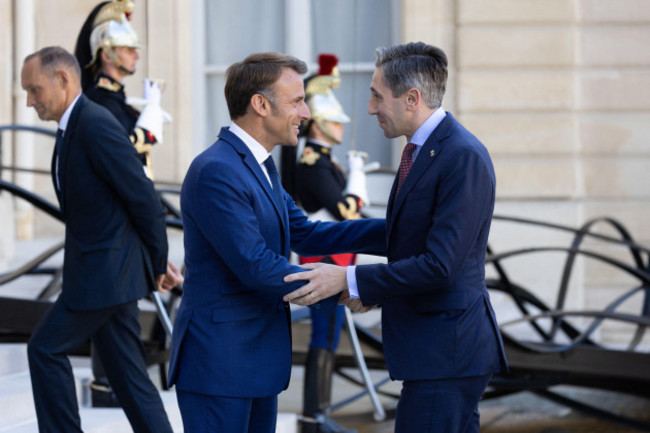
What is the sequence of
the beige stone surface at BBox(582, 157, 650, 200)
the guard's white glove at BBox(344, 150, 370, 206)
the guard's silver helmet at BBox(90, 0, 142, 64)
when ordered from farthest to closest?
1. the beige stone surface at BBox(582, 157, 650, 200)
2. the guard's white glove at BBox(344, 150, 370, 206)
3. the guard's silver helmet at BBox(90, 0, 142, 64)

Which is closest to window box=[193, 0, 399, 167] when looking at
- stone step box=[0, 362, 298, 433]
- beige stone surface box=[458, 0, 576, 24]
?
beige stone surface box=[458, 0, 576, 24]

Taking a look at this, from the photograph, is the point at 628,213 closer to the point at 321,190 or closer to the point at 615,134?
the point at 615,134

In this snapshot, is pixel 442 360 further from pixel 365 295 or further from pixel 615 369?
pixel 615 369

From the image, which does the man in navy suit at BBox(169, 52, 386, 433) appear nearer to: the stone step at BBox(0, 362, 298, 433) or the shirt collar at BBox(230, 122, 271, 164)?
the shirt collar at BBox(230, 122, 271, 164)

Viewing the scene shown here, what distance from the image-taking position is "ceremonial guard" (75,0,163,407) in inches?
179

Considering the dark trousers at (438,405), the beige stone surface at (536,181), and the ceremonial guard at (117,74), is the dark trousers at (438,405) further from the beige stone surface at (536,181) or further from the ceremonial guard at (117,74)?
the beige stone surface at (536,181)

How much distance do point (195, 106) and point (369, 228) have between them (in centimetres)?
602

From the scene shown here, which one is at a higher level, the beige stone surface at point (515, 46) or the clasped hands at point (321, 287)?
the beige stone surface at point (515, 46)

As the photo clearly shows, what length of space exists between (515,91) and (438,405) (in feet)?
18.8

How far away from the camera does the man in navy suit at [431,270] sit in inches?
96.5

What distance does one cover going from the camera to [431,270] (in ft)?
7.96

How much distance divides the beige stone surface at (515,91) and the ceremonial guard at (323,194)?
2.50 m

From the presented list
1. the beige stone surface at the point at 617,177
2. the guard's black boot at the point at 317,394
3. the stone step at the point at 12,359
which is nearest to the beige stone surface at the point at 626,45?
the beige stone surface at the point at 617,177

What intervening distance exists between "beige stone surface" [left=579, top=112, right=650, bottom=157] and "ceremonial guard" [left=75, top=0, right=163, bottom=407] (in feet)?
13.9
